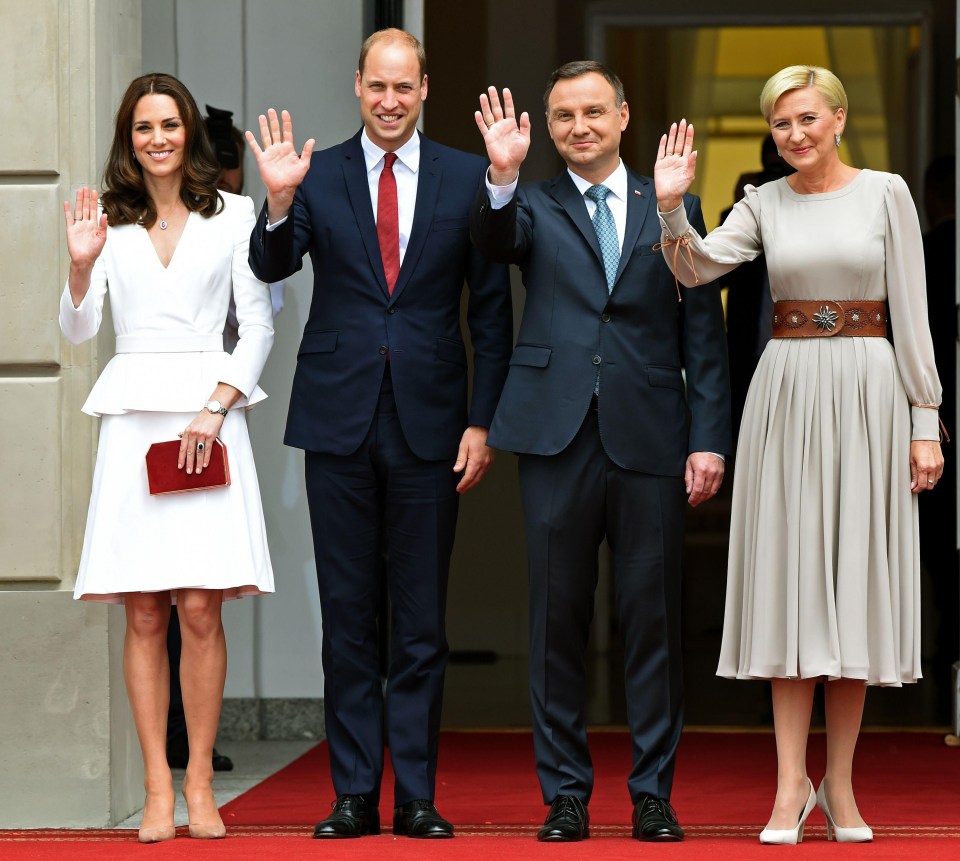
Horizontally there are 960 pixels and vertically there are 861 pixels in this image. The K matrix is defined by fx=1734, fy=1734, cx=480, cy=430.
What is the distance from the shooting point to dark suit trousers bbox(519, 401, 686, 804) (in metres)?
4.32

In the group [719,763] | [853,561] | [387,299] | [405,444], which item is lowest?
[719,763]

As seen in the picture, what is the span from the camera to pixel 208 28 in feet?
21.5

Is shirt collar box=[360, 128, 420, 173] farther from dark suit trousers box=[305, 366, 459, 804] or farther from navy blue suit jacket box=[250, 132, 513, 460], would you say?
dark suit trousers box=[305, 366, 459, 804]

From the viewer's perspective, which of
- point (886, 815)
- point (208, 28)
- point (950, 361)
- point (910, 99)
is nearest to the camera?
point (886, 815)

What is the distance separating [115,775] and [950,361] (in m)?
3.92

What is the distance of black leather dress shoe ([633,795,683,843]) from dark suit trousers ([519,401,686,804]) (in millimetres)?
30

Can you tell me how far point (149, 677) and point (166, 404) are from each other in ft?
2.33

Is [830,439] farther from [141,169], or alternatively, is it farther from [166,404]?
[141,169]

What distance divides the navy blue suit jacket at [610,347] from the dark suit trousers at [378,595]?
10.8 inches

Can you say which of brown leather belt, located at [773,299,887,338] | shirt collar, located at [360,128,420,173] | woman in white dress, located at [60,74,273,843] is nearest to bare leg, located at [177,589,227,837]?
woman in white dress, located at [60,74,273,843]

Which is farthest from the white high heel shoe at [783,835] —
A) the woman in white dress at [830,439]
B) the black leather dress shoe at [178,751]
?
the black leather dress shoe at [178,751]

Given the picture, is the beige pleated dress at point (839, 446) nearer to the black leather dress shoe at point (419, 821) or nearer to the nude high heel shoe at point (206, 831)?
the black leather dress shoe at point (419, 821)

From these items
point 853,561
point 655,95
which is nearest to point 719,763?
point 853,561

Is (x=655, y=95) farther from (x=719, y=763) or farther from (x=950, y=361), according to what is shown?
(x=719, y=763)
